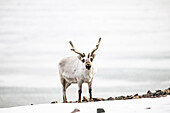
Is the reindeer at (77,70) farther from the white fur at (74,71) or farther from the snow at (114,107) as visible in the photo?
the snow at (114,107)

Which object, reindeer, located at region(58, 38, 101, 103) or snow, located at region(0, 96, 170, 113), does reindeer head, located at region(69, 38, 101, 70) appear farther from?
snow, located at region(0, 96, 170, 113)

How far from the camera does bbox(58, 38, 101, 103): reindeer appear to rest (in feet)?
48.5

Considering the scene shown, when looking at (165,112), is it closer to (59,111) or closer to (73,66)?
(59,111)

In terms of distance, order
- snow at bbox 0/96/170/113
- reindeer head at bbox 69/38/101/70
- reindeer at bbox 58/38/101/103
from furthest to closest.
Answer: reindeer at bbox 58/38/101/103 < reindeer head at bbox 69/38/101/70 < snow at bbox 0/96/170/113

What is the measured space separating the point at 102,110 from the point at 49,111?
7.32ft

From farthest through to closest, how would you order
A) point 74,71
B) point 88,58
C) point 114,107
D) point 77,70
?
point 74,71
point 77,70
point 88,58
point 114,107

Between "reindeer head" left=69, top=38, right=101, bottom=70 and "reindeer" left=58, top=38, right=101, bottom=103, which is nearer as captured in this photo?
"reindeer head" left=69, top=38, right=101, bottom=70

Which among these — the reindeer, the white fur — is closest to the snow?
the reindeer

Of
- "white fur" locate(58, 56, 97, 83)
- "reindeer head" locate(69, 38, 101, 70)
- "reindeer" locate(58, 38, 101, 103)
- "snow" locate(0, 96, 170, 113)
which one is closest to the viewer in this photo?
"snow" locate(0, 96, 170, 113)

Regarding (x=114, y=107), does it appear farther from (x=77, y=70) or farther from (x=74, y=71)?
(x=74, y=71)

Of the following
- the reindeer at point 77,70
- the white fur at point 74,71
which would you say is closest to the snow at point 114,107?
the reindeer at point 77,70

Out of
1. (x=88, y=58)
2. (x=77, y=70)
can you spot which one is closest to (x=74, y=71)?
(x=77, y=70)

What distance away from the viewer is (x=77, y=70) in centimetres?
1560

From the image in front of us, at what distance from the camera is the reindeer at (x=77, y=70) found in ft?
48.5
